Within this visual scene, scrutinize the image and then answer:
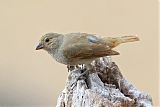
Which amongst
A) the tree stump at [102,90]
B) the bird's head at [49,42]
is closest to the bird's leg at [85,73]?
the tree stump at [102,90]

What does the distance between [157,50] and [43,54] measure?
489mm

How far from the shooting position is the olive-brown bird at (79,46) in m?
1.17

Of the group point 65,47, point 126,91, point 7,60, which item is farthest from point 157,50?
point 126,91

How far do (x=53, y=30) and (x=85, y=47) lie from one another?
2.31 feet

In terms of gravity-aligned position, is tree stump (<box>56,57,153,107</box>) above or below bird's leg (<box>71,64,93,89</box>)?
below

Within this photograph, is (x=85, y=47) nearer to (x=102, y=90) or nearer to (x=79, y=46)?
(x=79, y=46)

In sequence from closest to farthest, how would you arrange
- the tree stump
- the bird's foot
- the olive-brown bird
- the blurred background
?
the tree stump
the bird's foot
the olive-brown bird
the blurred background

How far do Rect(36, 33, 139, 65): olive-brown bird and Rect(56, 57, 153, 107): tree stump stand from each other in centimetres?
2

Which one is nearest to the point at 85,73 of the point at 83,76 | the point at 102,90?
the point at 83,76

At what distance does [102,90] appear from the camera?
37.7 inches

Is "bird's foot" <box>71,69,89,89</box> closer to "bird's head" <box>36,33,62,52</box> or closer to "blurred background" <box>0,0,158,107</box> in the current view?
"bird's head" <box>36,33,62,52</box>

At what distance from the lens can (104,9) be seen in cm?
189

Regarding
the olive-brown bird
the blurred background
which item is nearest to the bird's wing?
the olive-brown bird

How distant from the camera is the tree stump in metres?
0.91
